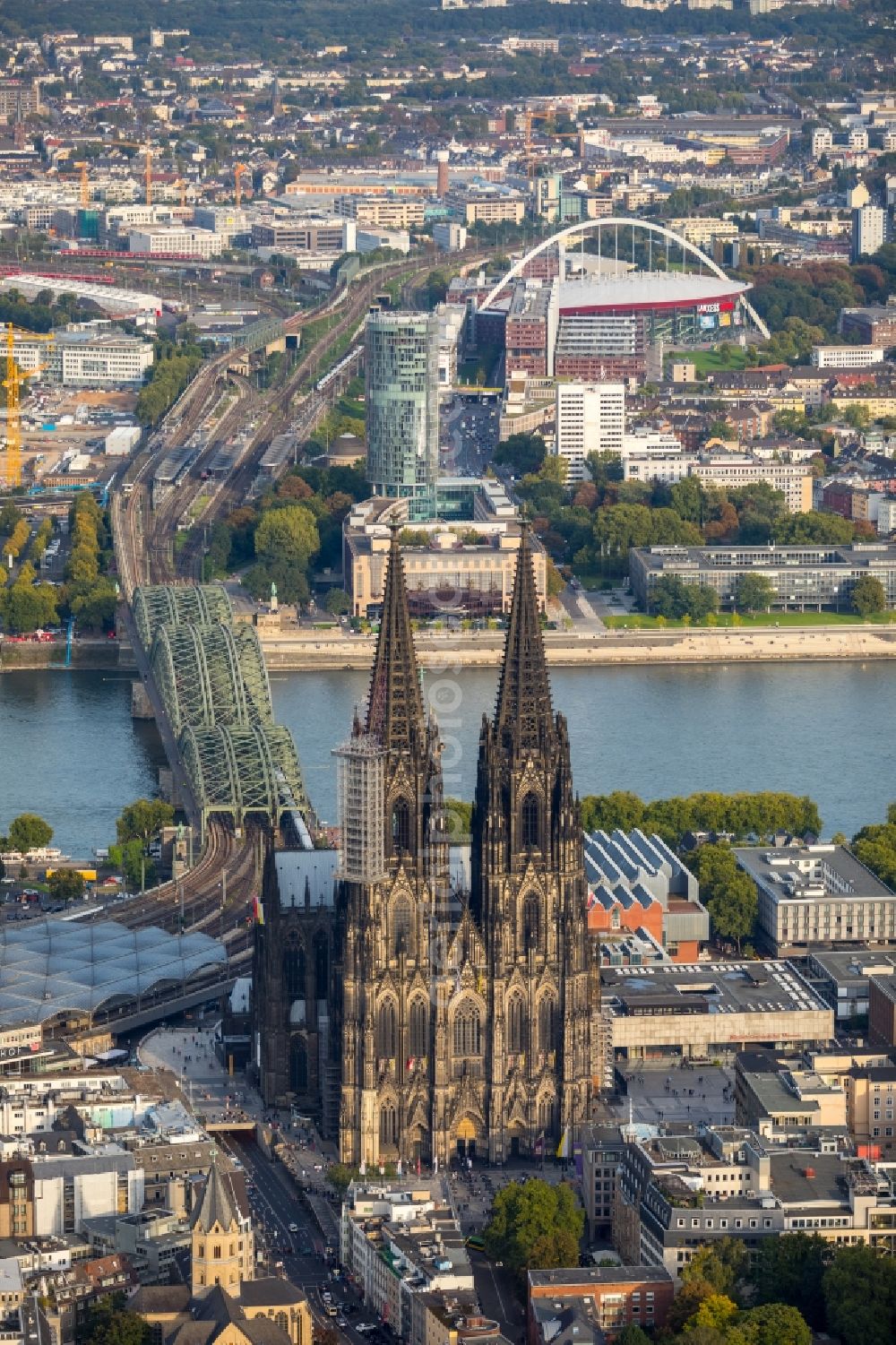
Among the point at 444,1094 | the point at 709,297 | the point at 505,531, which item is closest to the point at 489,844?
the point at 444,1094

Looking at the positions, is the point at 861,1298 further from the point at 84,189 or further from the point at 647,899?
the point at 84,189

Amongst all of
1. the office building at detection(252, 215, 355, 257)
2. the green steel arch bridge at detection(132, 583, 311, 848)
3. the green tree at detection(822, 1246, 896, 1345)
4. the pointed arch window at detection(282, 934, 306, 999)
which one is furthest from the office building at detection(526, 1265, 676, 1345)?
the office building at detection(252, 215, 355, 257)

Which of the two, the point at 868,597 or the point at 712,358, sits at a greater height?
the point at 712,358

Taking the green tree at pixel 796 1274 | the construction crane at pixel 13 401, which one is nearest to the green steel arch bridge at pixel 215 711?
the green tree at pixel 796 1274

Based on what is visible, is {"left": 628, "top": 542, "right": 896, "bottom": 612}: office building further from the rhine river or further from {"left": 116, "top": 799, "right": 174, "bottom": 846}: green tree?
{"left": 116, "top": 799, "right": 174, "bottom": 846}: green tree

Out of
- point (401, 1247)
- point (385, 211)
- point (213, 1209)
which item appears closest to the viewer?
point (213, 1209)

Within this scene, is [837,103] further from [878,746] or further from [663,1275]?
[663,1275]

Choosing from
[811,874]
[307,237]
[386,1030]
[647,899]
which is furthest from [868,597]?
[307,237]
